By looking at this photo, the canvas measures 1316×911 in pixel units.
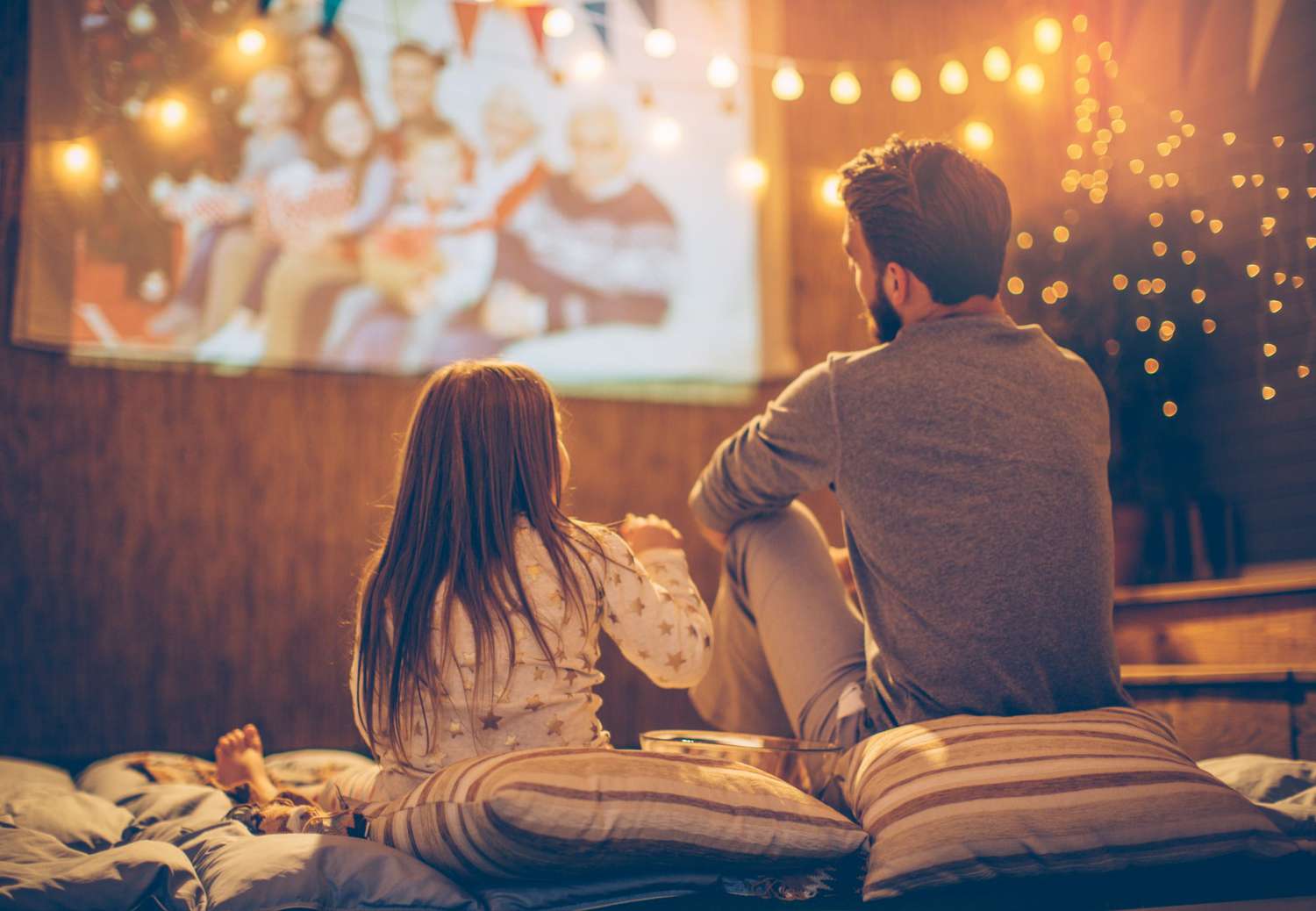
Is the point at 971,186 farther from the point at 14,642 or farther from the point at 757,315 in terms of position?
the point at 14,642

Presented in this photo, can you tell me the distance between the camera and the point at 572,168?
11.6 feet

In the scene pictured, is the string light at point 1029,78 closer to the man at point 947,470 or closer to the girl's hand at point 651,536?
the man at point 947,470

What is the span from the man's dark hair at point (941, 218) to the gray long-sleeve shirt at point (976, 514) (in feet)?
0.24

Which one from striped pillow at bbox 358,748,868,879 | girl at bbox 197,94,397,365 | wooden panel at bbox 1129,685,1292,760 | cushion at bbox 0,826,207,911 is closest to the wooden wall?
girl at bbox 197,94,397,365

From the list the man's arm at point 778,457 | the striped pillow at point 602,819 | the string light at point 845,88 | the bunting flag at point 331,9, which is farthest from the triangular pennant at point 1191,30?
the striped pillow at point 602,819

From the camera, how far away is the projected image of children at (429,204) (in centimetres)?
304

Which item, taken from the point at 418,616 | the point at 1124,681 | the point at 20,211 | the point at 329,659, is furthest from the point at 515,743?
the point at 20,211

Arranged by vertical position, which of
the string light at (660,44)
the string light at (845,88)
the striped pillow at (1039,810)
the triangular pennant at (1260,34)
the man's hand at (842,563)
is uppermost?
the string light at (660,44)

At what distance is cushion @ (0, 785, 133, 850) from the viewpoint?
165 cm

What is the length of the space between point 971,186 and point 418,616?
3.23 feet

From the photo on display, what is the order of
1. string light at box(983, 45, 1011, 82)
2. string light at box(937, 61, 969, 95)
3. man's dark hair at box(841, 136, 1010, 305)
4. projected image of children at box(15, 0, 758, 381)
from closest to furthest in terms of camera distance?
man's dark hair at box(841, 136, 1010, 305)
projected image of children at box(15, 0, 758, 381)
string light at box(983, 45, 1011, 82)
string light at box(937, 61, 969, 95)

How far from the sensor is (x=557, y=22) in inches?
136

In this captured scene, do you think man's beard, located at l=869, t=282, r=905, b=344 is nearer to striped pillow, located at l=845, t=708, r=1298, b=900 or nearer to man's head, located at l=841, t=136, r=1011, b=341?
man's head, located at l=841, t=136, r=1011, b=341

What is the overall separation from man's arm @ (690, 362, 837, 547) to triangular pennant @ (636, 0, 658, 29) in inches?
84.0
